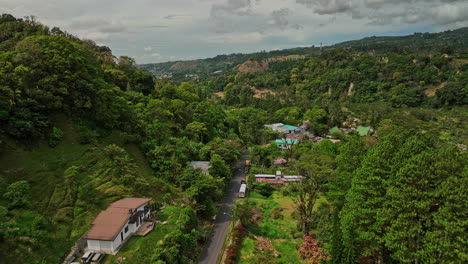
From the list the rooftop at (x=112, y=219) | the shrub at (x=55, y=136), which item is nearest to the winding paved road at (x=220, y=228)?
the rooftop at (x=112, y=219)

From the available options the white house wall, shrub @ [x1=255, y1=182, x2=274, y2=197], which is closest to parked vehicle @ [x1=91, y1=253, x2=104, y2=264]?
the white house wall

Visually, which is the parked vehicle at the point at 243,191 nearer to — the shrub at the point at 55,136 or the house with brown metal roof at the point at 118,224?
the house with brown metal roof at the point at 118,224

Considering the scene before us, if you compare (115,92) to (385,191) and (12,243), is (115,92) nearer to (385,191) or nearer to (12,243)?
(12,243)

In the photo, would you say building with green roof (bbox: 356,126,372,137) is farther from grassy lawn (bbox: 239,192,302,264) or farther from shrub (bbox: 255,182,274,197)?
grassy lawn (bbox: 239,192,302,264)

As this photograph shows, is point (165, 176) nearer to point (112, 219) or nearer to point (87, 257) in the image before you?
point (112, 219)

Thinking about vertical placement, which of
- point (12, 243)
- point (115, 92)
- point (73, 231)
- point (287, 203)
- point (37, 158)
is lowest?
point (287, 203)

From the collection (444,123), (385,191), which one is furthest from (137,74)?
(444,123)
